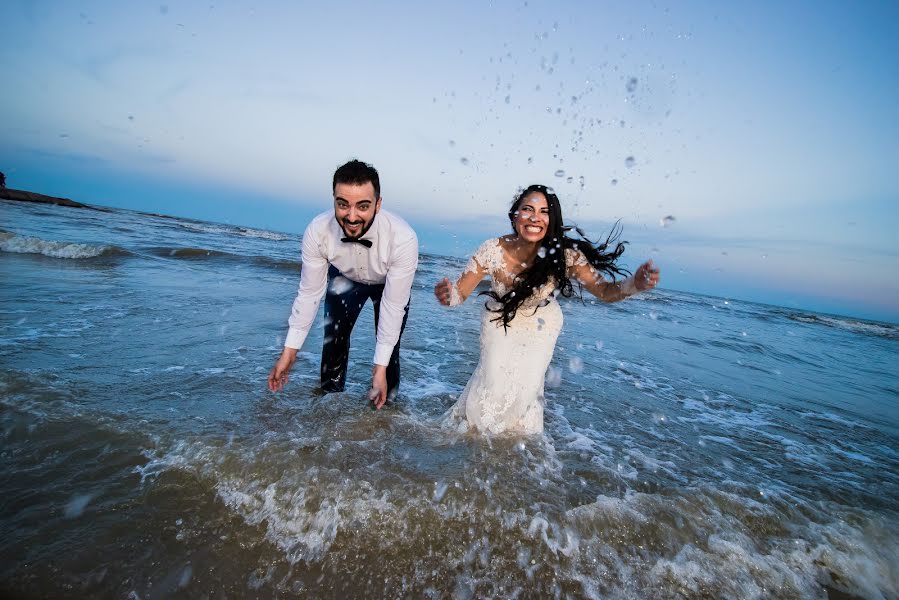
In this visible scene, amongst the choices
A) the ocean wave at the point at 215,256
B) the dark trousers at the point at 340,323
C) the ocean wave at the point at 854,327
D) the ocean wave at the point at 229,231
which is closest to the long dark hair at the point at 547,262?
the dark trousers at the point at 340,323

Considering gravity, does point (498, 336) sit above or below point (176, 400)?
above

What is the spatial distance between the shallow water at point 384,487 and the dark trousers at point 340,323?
0.92 ft

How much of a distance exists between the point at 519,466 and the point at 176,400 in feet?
10.4

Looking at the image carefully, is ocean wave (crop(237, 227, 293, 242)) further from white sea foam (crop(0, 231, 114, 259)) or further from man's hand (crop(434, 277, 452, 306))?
man's hand (crop(434, 277, 452, 306))

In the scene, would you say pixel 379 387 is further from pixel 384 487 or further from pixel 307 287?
pixel 307 287

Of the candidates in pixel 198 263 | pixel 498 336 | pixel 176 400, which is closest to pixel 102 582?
pixel 176 400

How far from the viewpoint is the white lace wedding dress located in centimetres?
A: 381

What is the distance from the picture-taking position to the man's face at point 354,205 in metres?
3.38

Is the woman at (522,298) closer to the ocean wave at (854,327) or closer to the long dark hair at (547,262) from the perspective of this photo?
the long dark hair at (547,262)

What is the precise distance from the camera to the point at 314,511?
8.29ft

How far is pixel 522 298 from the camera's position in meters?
3.82

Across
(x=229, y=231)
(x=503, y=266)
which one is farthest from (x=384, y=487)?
(x=229, y=231)

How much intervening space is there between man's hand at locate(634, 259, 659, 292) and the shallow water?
1610mm

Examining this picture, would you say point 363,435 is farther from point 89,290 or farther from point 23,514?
point 89,290
